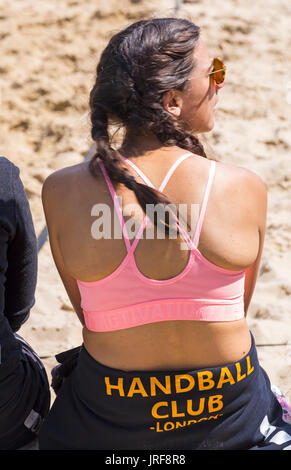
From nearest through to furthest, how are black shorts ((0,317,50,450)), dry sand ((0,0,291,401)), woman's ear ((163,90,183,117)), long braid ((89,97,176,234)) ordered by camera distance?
1. long braid ((89,97,176,234))
2. woman's ear ((163,90,183,117))
3. black shorts ((0,317,50,450))
4. dry sand ((0,0,291,401))

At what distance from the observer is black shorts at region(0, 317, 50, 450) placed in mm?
1495

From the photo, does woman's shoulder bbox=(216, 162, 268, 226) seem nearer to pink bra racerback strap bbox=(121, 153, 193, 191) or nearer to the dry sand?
pink bra racerback strap bbox=(121, 153, 193, 191)

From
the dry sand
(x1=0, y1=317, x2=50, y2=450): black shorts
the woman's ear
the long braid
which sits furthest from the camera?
the dry sand

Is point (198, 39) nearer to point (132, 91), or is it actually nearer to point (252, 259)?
point (132, 91)

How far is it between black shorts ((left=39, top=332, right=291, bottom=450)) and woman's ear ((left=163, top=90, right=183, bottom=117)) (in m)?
0.57

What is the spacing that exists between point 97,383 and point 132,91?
644 mm

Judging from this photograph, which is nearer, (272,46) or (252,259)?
(252,259)

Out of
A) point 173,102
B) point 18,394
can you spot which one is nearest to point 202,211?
point 173,102

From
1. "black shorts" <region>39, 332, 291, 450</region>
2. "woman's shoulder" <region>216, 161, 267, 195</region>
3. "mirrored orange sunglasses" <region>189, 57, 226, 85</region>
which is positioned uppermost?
"mirrored orange sunglasses" <region>189, 57, 226, 85</region>

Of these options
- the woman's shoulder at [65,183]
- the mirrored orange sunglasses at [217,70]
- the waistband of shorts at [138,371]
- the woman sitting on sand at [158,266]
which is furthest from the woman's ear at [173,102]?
the waistband of shorts at [138,371]

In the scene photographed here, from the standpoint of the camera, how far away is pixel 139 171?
1.32m

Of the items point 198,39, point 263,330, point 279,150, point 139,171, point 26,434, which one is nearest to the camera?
point 139,171

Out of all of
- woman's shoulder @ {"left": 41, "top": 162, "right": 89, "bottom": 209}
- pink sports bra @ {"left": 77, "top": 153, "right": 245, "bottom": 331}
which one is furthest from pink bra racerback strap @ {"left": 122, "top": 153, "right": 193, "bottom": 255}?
woman's shoulder @ {"left": 41, "top": 162, "right": 89, "bottom": 209}
